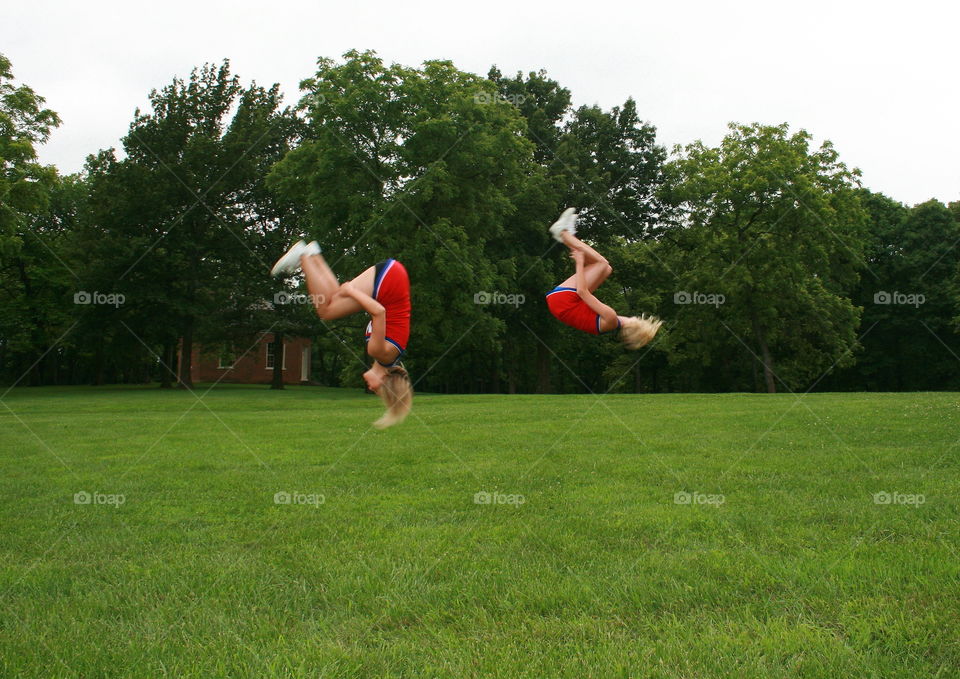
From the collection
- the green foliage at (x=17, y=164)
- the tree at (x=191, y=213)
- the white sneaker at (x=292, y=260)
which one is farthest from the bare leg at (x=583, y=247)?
the tree at (x=191, y=213)

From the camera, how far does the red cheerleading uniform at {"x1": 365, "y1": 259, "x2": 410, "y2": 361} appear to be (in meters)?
5.71

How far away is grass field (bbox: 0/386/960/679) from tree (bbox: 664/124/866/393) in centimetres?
1349

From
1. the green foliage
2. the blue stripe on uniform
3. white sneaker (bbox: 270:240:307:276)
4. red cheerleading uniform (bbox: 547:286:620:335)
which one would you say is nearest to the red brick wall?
the green foliage

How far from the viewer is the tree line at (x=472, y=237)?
11227mm

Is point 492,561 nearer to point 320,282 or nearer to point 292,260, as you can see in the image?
point 320,282

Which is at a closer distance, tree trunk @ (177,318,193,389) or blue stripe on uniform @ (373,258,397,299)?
blue stripe on uniform @ (373,258,397,299)

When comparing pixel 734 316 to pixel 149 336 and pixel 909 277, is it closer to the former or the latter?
pixel 909 277

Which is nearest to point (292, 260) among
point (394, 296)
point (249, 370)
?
point (394, 296)

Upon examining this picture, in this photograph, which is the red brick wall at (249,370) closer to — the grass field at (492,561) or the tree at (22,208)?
the tree at (22,208)

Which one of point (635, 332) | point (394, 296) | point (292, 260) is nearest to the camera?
point (394, 296)

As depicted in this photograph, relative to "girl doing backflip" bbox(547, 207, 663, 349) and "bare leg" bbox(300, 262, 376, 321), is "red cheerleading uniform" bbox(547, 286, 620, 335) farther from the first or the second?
"bare leg" bbox(300, 262, 376, 321)

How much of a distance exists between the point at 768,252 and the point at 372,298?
27.9 metres

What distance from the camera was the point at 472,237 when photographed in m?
19.4

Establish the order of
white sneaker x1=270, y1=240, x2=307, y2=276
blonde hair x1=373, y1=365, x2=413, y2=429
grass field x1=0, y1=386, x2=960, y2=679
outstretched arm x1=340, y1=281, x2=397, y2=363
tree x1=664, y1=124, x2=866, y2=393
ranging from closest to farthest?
grass field x1=0, y1=386, x2=960, y2=679, outstretched arm x1=340, y1=281, x2=397, y2=363, white sneaker x1=270, y1=240, x2=307, y2=276, blonde hair x1=373, y1=365, x2=413, y2=429, tree x1=664, y1=124, x2=866, y2=393
